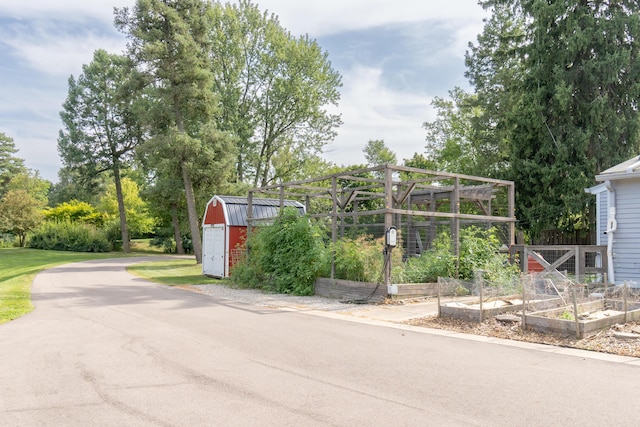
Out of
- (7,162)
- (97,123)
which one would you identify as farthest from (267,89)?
(7,162)

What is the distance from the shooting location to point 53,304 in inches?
489

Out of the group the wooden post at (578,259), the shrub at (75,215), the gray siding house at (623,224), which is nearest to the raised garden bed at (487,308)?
the wooden post at (578,259)

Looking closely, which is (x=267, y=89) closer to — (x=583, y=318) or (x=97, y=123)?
(x=97, y=123)

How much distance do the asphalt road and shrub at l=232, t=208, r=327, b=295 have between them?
4.87m

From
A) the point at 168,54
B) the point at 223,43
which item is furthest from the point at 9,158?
the point at 168,54

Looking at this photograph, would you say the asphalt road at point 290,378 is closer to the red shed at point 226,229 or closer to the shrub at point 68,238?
the red shed at point 226,229

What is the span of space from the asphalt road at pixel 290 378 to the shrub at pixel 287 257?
487 cm

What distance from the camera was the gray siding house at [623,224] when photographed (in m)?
13.3

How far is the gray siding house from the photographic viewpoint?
43.5 ft

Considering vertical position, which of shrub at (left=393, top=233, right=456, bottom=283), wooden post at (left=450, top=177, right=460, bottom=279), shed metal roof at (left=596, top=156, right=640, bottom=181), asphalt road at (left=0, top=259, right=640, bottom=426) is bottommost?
asphalt road at (left=0, top=259, right=640, bottom=426)

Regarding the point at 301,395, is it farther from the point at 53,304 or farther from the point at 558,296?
the point at 53,304

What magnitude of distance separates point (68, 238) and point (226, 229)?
97.6 feet

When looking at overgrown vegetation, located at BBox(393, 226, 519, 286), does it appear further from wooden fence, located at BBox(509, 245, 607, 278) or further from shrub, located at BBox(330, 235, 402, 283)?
wooden fence, located at BBox(509, 245, 607, 278)

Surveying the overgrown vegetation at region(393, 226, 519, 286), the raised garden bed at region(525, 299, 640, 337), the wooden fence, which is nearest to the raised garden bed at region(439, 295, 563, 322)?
the raised garden bed at region(525, 299, 640, 337)
